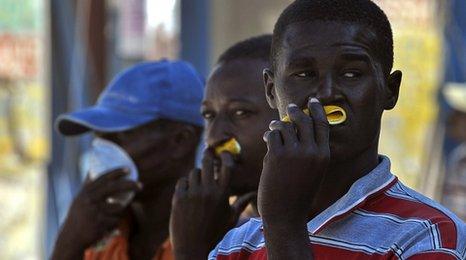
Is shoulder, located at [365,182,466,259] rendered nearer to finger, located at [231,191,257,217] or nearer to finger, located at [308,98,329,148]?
finger, located at [308,98,329,148]

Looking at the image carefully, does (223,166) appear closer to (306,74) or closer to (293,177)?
(306,74)

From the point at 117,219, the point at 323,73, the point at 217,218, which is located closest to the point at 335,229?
the point at 323,73

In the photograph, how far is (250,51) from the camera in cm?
288

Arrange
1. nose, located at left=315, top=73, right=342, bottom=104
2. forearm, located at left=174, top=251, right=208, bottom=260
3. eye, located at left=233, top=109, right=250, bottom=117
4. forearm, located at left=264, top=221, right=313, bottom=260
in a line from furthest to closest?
eye, located at left=233, top=109, right=250, bottom=117, forearm, located at left=174, top=251, right=208, bottom=260, nose, located at left=315, top=73, right=342, bottom=104, forearm, located at left=264, top=221, right=313, bottom=260

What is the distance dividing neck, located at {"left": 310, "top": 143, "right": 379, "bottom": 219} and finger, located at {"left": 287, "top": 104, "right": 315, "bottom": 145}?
185 mm

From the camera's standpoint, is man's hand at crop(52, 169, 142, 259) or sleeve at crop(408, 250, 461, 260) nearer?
sleeve at crop(408, 250, 461, 260)

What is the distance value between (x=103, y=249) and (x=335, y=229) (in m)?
1.39

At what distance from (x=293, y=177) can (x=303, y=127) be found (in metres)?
0.08

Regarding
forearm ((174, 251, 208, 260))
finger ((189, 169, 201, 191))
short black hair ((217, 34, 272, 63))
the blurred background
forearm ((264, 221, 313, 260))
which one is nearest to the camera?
forearm ((264, 221, 313, 260))

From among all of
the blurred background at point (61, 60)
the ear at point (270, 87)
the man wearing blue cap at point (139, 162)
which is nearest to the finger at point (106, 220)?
the man wearing blue cap at point (139, 162)

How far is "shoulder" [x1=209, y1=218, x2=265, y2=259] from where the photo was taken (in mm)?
2107

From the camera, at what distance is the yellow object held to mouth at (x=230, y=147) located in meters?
2.69

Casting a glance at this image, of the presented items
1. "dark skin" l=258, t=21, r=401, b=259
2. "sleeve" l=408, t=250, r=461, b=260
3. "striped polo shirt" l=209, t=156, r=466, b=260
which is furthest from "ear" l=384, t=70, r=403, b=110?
"sleeve" l=408, t=250, r=461, b=260

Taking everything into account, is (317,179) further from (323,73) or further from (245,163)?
(245,163)
